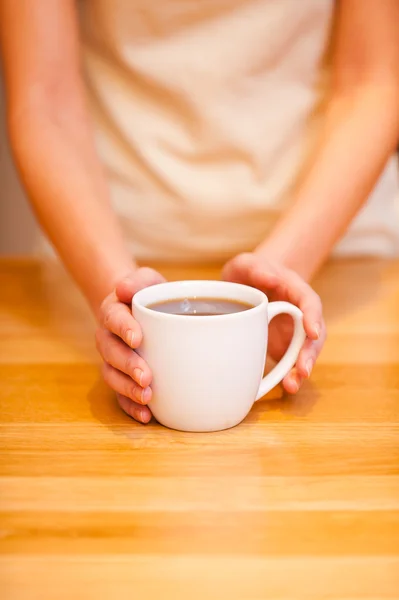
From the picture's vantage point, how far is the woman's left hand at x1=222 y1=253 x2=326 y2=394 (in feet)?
2.57

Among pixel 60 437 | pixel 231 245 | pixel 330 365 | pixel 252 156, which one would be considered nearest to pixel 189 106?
pixel 252 156

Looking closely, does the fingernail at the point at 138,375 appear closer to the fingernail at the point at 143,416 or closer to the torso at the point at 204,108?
the fingernail at the point at 143,416

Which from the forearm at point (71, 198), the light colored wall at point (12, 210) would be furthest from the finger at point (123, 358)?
the light colored wall at point (12, 210)

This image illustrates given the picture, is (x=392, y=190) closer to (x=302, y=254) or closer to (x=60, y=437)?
(x=302, y=254)

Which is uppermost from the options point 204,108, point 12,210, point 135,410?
point 204,108

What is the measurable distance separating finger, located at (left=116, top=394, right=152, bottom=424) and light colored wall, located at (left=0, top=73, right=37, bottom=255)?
1101mm

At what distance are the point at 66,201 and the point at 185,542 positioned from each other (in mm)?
548

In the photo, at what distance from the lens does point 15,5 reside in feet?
3.42

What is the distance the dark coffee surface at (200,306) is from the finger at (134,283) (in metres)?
0.03

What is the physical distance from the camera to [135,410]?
75cm

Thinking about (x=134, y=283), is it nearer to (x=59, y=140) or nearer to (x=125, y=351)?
(x=125, y=351)

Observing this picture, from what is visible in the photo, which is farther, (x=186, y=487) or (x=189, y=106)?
(x=189, y=106)

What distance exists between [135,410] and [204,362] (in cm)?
11

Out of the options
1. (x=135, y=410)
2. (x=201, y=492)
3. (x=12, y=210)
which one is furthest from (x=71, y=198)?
(x=12, y=210)
